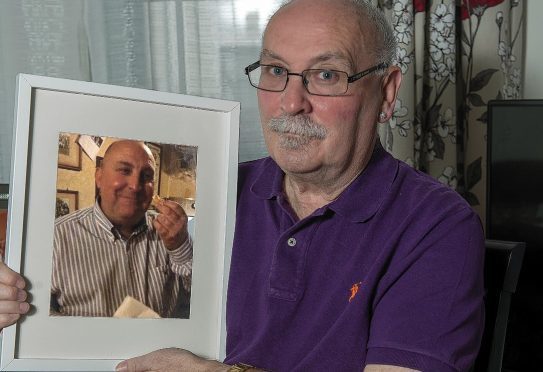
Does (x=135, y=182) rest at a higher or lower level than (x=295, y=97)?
lower

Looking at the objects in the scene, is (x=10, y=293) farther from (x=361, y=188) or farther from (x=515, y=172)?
(x=515, y=172)

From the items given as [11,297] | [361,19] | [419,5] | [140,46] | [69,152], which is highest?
[419,5]

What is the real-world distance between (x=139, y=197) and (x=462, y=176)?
120 centimetres

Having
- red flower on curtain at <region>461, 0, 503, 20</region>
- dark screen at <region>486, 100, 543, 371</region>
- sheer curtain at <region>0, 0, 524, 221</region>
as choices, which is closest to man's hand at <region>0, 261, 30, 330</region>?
sheer curtain at <region>0, 0, 524, 221</region>

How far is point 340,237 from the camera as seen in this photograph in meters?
1.24

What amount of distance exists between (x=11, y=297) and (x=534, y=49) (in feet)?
5.39

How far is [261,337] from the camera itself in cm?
124

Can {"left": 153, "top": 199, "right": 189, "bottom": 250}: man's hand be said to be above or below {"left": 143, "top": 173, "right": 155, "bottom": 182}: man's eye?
below

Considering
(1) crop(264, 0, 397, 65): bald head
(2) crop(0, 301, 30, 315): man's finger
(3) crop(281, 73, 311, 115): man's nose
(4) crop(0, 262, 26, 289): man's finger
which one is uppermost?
(1) crop(264, 0, 397, 65): bald head

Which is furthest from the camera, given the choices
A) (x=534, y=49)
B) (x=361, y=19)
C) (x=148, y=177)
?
(x=534, y=49)

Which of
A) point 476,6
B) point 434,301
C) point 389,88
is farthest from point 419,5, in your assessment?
point 434,301

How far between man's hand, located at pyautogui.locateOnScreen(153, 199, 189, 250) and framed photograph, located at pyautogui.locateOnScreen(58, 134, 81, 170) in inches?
5.5

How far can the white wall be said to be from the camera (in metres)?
2.11

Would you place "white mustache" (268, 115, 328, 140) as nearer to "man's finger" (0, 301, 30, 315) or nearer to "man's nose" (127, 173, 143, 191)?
"man's nose" (127, 173, 143, 191)
